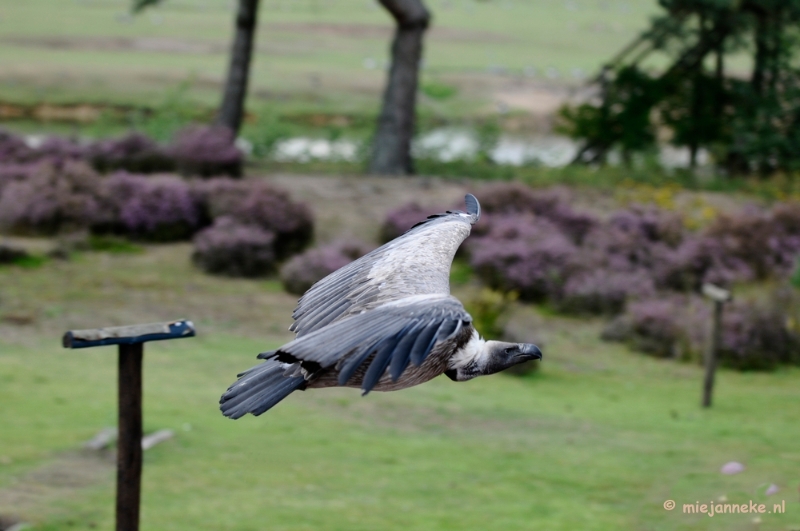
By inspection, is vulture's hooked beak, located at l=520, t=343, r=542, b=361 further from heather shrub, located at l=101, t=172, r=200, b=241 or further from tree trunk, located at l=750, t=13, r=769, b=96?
tree trunk, located at l=750, t=13, r=769, b=96

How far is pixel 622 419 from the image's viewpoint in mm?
7930

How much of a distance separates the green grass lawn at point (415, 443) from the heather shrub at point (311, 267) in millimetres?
1316

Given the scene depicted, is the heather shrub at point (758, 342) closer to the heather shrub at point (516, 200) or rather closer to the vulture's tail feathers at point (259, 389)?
the heather shrub at point (516, 200)

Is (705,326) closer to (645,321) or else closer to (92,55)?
(645,321)

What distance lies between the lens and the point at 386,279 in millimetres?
4000

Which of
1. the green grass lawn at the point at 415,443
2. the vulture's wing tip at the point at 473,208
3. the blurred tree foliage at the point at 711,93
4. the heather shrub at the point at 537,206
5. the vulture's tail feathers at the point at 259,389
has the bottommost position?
the green grass lawn at the point at 415,443

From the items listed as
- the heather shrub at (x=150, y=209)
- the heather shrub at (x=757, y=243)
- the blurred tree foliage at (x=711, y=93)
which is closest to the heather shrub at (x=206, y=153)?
the heather shrub at (x=150, y=209)

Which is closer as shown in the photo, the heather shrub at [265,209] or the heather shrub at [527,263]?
the heather shrub at [527,263]

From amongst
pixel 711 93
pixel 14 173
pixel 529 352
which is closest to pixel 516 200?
pixel 711 93

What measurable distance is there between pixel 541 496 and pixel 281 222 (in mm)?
6536

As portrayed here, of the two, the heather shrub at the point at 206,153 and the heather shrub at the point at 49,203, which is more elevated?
the heather shrub at the point at 206,153

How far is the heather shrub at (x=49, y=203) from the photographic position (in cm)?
1189

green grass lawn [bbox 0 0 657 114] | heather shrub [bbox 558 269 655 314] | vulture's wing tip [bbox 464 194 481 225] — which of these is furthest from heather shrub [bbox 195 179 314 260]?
vulture's wing tip [bbox 464 194 481 225]

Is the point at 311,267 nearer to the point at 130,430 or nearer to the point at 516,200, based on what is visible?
the point at 516,200
